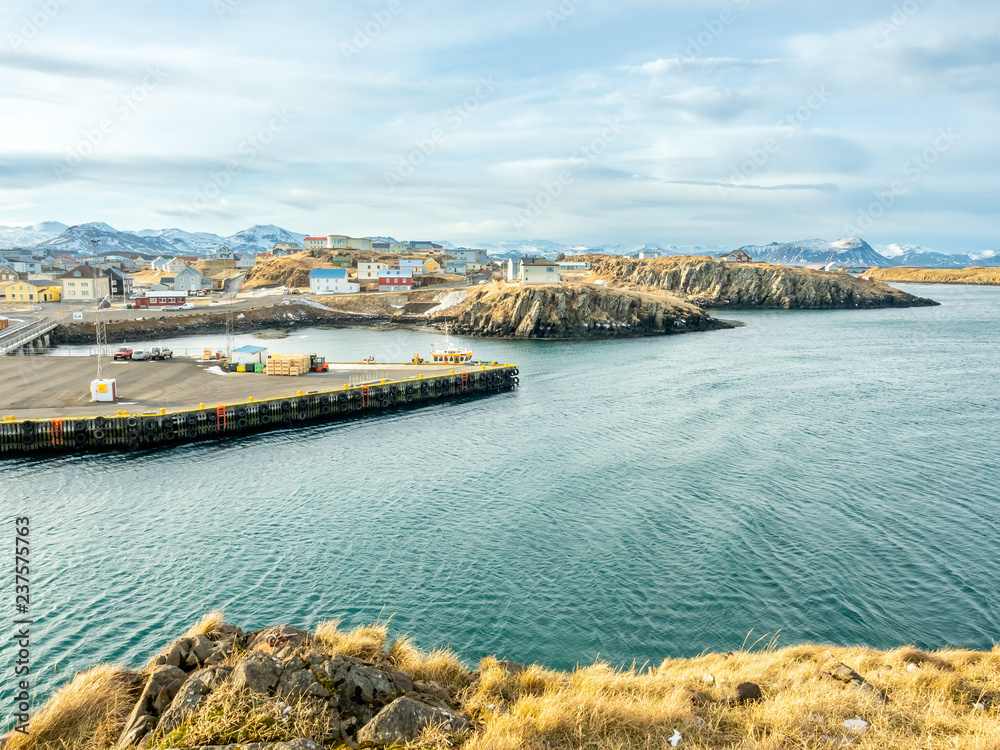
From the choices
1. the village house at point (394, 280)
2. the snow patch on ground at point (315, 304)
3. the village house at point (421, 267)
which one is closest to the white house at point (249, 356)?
the snow patch on ground at point (315, 304)

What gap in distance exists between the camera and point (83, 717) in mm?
10875

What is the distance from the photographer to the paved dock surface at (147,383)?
155 feet

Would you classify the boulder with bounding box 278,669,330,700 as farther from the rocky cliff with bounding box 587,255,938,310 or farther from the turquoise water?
the rocky cliff with bounding box 587,255,938,310

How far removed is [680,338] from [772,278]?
90.6 meters

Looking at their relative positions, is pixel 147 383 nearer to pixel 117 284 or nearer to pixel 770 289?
pixel 117 284

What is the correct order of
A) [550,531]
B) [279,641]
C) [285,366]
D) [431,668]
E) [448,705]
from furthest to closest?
[285,366], [550,531], [431,668], [279,641], [448,705]

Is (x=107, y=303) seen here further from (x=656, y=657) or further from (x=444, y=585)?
(x=656, y=657)

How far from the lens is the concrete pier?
42906 mm

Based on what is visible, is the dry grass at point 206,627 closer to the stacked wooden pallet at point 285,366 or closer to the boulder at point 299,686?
the boulder at point 299,686

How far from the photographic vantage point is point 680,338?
106m

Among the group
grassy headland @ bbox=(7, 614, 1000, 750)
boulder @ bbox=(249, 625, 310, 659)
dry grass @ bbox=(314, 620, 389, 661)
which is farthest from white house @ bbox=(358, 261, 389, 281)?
grassy headland @ bbox=(7, 614, 1000, 750)

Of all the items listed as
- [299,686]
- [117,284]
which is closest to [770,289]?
[117,284]

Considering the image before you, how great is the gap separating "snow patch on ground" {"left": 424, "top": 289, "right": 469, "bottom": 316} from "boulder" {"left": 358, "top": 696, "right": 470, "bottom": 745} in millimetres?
118865

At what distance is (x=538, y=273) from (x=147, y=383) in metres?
79.1
